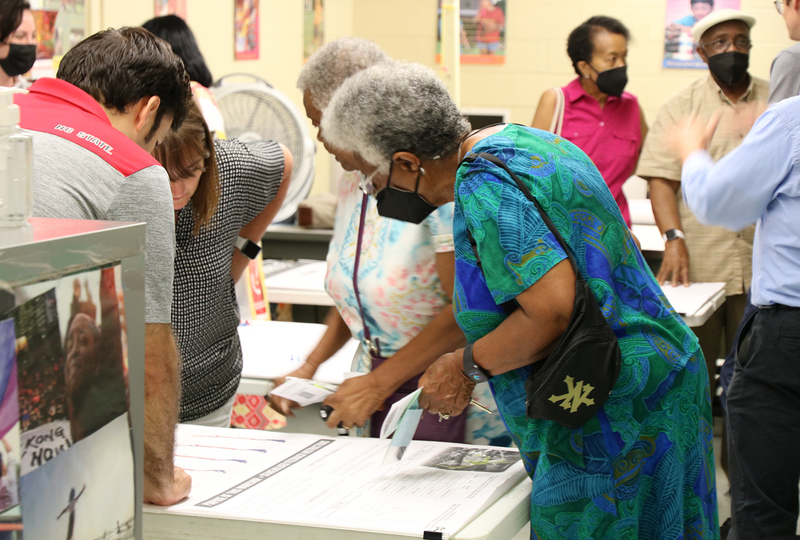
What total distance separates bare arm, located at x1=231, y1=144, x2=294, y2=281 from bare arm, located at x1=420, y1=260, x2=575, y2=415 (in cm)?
86

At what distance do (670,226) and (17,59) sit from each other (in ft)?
7.39

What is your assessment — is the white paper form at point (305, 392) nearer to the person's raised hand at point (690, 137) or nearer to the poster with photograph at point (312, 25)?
the person's raised hand at point (690, 137)

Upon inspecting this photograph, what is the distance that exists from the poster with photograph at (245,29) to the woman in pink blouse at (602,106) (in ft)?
6.53

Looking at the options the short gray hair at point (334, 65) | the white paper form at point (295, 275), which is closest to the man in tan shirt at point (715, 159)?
the white paper form at point (295, 275)

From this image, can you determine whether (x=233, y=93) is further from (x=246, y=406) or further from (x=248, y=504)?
(x=248, y=504)

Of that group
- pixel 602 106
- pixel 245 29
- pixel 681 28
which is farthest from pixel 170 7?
pixel 681 28

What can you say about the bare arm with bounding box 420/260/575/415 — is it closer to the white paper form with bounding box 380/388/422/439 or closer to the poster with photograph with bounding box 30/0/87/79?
the white paper form with bounding box 380/388/422/439

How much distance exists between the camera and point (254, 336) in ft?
7.72

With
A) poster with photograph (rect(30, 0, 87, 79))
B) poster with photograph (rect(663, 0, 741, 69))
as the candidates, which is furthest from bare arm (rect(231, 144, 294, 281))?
poster with photograph (rect(663, 0, 741, 69))

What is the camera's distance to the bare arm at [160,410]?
1.07 metres

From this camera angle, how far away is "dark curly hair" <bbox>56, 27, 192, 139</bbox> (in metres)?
1.11

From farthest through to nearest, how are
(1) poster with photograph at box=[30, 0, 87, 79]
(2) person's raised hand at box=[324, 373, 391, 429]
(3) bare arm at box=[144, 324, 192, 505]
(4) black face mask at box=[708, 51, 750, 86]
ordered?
(4) black face mask at box=[708, 51, 750, 86]
(1) poster with photograph at box=[30, 0, 87, 79]
(2) person's raised hand at box=[324, 373, 391, 429]
(3) bare arm at box=[144, 324, 192, 505]

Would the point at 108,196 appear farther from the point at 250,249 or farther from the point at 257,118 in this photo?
the point at 257,118

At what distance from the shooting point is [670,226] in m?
2.96
